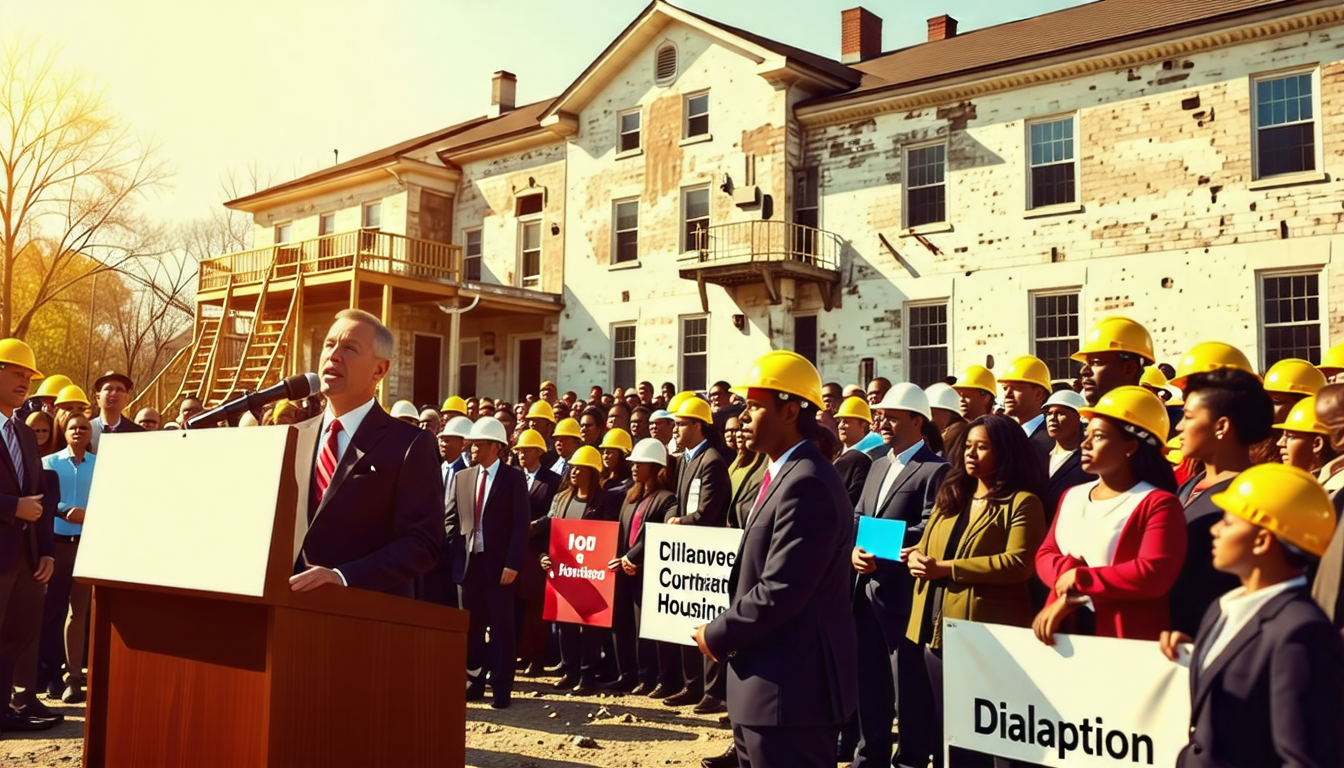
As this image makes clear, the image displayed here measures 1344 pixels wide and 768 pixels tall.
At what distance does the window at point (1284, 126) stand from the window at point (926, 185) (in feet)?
18.3

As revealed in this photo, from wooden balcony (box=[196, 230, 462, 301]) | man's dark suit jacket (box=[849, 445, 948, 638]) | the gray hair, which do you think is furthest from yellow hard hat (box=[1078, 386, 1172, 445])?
wooden balcony (box=[196, 230, 462, 301])

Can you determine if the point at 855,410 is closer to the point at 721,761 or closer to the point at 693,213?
the point at 721,761

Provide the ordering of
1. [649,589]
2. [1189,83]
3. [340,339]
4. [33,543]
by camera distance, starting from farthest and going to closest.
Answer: [1189,83] < [649,589] < [33,543] < [340,339]

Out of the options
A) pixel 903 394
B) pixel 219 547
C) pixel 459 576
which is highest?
A: pixel 903 394

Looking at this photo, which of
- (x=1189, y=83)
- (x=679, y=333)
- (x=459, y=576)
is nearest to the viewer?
(x=459, y=576)

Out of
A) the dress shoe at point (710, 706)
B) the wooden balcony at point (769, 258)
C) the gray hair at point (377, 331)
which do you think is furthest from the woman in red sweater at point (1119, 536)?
the wooden balcony at point (769, 258)

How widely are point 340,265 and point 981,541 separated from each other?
79.6 ft

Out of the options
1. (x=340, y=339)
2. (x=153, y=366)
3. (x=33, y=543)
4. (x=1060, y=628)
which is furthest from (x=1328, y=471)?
(x=153, y=366)

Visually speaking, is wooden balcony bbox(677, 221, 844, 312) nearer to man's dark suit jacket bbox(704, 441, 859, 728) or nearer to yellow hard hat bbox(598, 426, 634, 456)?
yellow hard hat bbox(598, 426, 634, 456)

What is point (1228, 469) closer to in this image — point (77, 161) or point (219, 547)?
point (219, 547)

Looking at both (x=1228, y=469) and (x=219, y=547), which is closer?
(x=219, y=547)

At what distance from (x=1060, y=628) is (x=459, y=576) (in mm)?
5844

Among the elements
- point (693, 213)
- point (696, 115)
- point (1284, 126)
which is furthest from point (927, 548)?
point (696, 115)

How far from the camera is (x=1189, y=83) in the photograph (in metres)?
18.7
